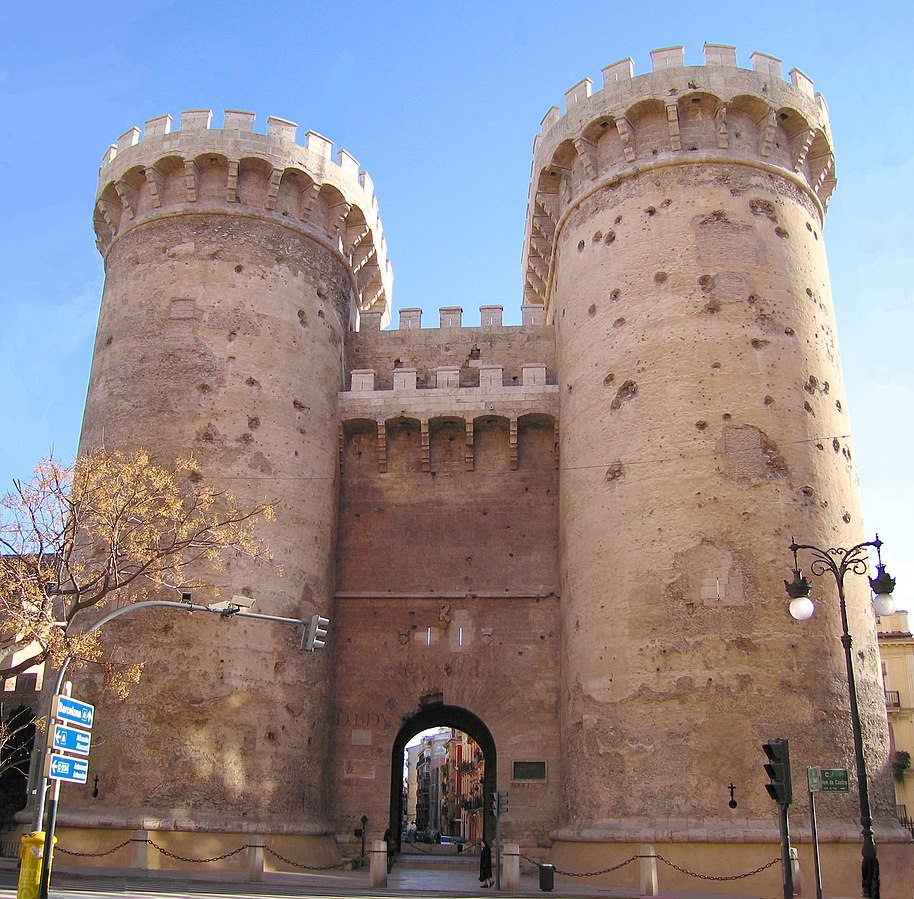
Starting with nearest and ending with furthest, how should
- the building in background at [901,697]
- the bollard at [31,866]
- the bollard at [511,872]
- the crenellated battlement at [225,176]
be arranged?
the bollard at [31,866], the bollard at [511,872], the crenellated battlement at [225,176], the building in background at [901,697]

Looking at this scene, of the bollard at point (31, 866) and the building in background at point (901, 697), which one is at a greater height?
the building in background at point (901, 697)

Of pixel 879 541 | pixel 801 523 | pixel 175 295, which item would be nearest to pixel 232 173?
pixel 175 295

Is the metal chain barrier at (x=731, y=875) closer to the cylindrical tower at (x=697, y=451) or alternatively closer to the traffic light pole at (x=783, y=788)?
the cylindrical tower at (x=697, y=451)

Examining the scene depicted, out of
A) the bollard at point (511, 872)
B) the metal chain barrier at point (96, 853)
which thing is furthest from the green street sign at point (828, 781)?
the metal chain barrier at point (96, 853)

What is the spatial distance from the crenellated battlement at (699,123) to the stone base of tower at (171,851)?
15.4m

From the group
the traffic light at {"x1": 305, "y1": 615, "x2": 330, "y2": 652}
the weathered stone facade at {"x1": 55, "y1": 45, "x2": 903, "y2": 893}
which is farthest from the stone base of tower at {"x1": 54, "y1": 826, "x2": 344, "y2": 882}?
the traffic light at {"x1": 305, "y1": 615, "x2": 330, "y2": 652}

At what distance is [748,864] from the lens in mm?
17359

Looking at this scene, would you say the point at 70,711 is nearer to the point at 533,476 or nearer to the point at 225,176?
the point at 533,476

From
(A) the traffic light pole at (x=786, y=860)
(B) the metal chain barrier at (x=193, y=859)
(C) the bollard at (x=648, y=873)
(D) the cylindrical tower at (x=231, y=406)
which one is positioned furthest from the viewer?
(D) the cylindrical tower at (x=231, y=406)

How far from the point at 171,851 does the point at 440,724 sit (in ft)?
25.1

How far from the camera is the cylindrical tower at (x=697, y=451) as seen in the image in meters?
18.3


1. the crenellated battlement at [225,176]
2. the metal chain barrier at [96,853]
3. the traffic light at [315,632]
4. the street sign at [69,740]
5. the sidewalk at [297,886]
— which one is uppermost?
the crenellated battlement at [225,176]

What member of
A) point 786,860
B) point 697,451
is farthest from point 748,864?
point 697,451

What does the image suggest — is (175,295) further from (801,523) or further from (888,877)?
(888,877)
